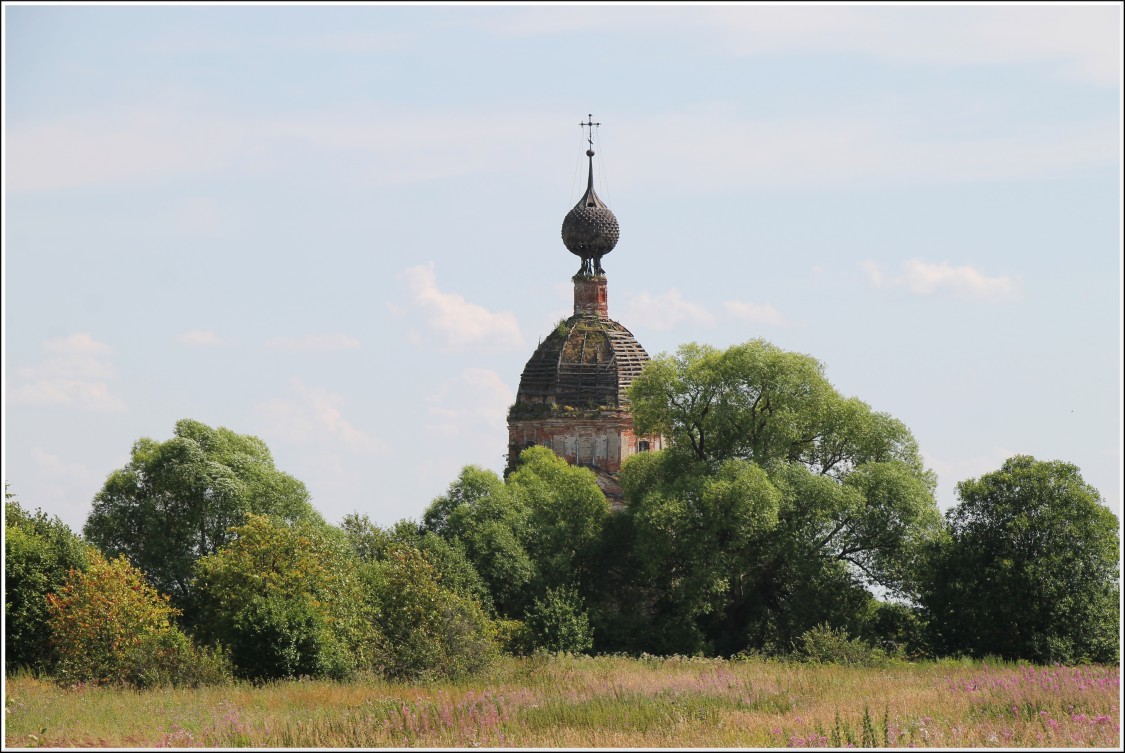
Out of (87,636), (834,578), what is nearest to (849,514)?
(834,578)

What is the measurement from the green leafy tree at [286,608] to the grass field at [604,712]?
1964 mm

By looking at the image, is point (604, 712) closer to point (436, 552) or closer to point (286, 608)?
point (286, 608)

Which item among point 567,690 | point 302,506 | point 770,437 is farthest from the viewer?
point 302,506

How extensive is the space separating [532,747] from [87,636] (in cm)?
1601

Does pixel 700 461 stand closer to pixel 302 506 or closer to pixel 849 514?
pixel 849 514

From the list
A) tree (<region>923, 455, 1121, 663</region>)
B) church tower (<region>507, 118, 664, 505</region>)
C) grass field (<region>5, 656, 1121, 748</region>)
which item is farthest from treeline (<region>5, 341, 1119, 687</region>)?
church tower (<region>507, 118, 664, 505</region>)

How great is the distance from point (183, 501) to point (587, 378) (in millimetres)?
27174

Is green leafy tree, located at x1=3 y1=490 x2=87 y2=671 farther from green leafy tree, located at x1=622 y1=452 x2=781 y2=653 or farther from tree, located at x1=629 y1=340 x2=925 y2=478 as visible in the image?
tree, located at x1=629 y1=340 x2=925 y2=478

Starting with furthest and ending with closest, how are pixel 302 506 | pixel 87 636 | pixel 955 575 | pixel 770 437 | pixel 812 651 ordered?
pixel 302 506
pixel 770 437
pixel 955 575
pixel 812 651
pixel 87 636

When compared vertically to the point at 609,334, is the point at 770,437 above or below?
below

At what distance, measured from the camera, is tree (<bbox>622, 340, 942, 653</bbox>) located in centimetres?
4712

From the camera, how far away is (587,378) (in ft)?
260

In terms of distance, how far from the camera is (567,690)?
31.8 m

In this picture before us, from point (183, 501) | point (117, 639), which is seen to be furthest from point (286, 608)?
point (183, 501)
